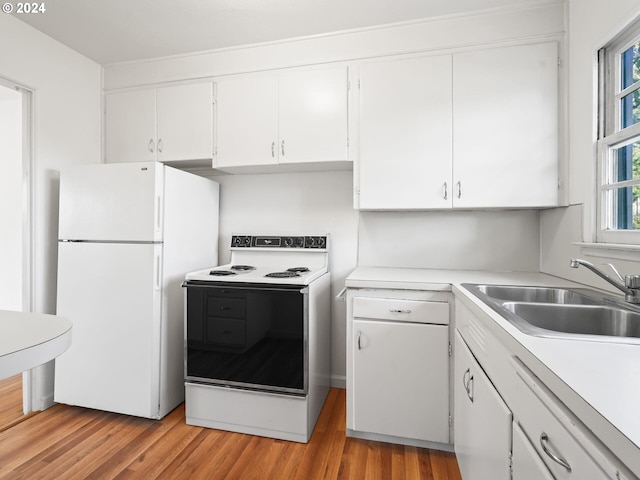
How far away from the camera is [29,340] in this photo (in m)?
0.79

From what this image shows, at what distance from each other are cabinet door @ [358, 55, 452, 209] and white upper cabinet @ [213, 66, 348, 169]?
0.58 ft

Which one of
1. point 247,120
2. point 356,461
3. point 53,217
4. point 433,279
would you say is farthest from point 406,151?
point 53,217

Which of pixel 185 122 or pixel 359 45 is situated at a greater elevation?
pixel 359 45

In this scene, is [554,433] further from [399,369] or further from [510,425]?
[399,369]

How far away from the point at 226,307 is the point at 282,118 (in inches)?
50.4

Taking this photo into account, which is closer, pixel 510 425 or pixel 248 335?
pixel 510 425

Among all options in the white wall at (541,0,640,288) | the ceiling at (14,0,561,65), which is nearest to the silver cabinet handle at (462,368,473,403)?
the white wall at (541,0,640,288)

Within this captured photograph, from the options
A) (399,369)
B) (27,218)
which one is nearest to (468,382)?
(399,369)

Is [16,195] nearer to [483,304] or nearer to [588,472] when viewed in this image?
[483,304]

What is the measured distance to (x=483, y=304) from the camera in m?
1.20

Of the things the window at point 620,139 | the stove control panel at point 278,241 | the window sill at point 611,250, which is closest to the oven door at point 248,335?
the stove control panel at point 278,241

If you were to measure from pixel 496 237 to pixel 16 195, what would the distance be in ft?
12.5

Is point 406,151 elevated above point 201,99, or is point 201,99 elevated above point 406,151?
point 201,99

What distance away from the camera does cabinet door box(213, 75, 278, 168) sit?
7.30 ft
